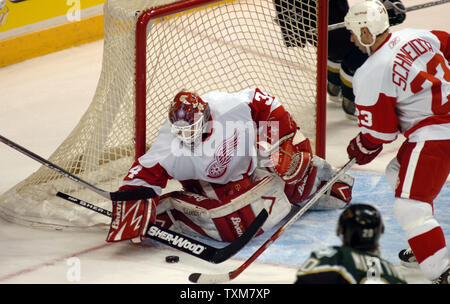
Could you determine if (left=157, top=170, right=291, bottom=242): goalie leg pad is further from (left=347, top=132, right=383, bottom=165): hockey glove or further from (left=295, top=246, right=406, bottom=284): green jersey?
(left=295, top=246, right=406, bottom=284): green jersey

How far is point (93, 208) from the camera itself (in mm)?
3934

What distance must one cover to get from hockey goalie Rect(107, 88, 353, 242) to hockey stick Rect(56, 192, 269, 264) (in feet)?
0.17

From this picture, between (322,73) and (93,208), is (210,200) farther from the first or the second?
(322,73)

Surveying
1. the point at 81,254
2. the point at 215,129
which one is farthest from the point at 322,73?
the point at 81,254

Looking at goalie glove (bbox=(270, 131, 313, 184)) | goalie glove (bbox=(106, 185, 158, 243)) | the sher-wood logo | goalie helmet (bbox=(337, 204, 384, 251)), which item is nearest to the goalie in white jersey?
goalie glove (bbox=(270, 131, 313, 184))

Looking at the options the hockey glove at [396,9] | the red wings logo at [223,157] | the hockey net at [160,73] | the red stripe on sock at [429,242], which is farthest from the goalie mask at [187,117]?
the hockey glove at [396,9]

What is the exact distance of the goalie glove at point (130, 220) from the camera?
3689mm

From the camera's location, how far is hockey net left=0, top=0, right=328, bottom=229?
12.9 feet

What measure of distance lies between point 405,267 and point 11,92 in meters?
3.21
